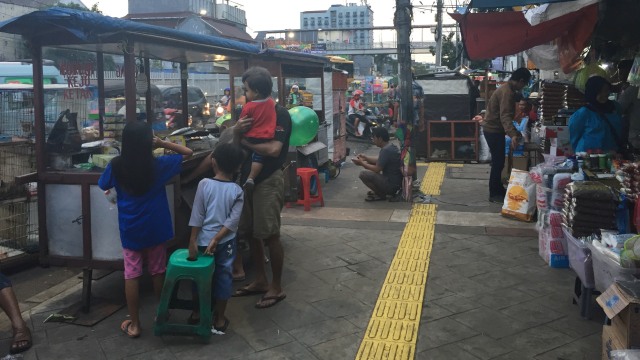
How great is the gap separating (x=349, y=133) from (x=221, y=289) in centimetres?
1504

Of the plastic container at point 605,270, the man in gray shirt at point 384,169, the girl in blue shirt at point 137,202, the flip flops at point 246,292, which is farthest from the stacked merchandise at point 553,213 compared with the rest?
the girl in blue shirt at point 137,202

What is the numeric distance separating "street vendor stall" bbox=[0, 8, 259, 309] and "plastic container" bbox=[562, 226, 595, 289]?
3274 mm

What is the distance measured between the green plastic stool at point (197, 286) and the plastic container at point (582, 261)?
273 cm

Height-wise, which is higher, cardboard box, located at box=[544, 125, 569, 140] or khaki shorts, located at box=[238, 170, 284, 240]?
cardboard box, located at box=[544, 125, 569, 140]

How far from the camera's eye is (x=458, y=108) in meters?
12.8

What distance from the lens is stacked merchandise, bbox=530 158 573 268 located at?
5.02 metres

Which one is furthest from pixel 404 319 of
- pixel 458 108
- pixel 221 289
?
pixel 458 108

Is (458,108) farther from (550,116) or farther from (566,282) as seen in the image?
(566,282)

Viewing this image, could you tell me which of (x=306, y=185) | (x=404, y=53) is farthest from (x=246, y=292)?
(x=404, y=53)

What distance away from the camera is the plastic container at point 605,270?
3291mm

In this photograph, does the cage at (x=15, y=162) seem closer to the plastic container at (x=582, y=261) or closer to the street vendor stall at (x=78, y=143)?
the street vendor stall at (x=78, y=143)

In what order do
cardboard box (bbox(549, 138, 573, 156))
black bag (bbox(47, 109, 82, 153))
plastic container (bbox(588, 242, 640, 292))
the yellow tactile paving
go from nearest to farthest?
plastic container (bbox(588, 242, 640, 292))
the yellow tactile paving
black bag (bbox(47, 109, 82, 153))
cardboard box (bbox(549, 138, 573, 156))

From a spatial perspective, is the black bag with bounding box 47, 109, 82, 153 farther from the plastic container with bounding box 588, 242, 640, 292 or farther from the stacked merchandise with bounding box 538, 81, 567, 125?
the stacked merchandise with bounding box 538, 81, 567, 125

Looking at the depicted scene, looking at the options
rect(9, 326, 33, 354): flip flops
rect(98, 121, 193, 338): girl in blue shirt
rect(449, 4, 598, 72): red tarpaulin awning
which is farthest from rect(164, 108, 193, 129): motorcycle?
rect(449, 4, 598, 72): red tarpaulin awning
